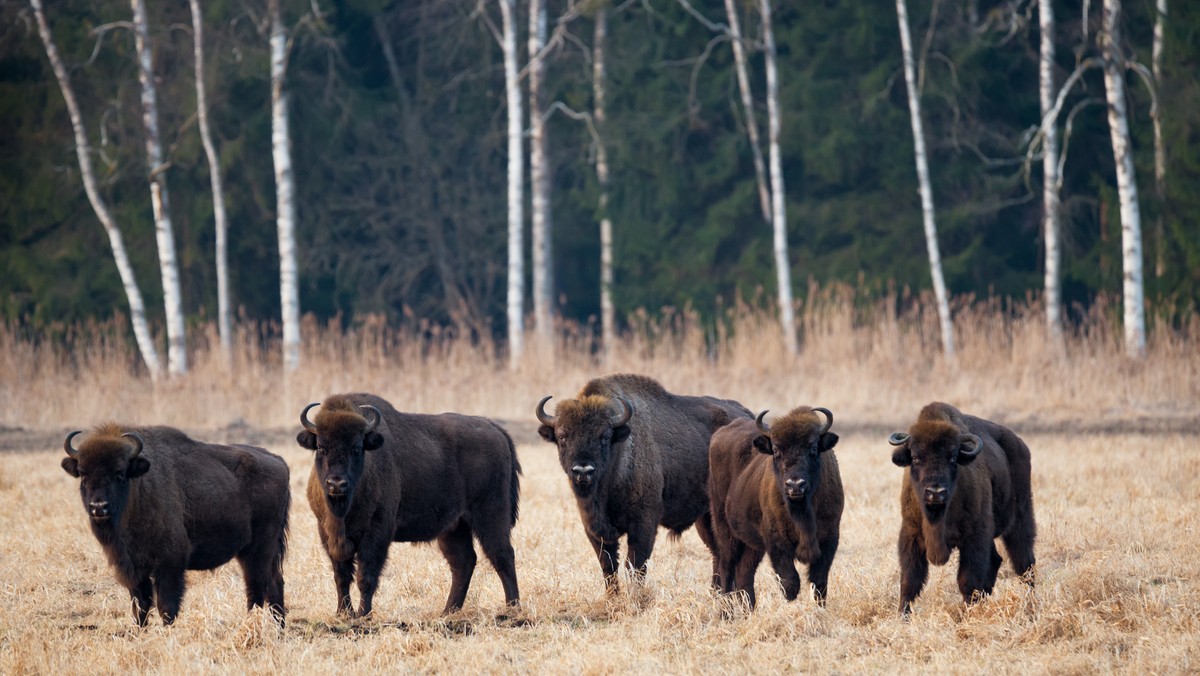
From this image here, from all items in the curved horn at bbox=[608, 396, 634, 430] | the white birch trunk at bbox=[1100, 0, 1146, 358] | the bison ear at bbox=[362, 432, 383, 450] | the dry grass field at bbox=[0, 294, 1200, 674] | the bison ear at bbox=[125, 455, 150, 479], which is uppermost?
the white birch trunk at bbox=[1100, 0, 1146, 358]

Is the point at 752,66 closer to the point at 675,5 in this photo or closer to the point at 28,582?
the point at 675,5

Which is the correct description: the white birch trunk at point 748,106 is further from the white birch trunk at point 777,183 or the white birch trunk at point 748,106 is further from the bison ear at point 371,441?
the bison ear at point 371,441

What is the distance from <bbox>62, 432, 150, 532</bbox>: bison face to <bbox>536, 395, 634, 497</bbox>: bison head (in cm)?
274

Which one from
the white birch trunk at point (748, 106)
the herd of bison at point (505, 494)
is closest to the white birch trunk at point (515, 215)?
the white birch trunk at point (748, 106)

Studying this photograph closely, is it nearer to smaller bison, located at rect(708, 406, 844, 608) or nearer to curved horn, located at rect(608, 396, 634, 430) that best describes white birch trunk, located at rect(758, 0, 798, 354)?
curved horn, located at rect(608, 396, 634, 430)

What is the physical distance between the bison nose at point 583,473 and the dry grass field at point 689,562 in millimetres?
819

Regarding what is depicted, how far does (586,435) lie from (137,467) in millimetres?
3002

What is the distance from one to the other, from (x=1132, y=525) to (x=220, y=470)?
736 centimetres

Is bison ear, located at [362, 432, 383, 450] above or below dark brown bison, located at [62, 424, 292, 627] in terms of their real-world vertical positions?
above

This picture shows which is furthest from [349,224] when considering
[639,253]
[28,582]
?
[28,582]

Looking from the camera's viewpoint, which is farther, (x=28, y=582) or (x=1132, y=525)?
(x=1132, y=525)

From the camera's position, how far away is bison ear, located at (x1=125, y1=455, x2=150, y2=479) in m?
8.90

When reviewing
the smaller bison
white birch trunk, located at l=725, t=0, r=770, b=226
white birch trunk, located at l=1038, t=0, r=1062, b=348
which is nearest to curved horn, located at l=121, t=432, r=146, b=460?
the smaller bison

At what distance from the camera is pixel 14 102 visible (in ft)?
94.7
